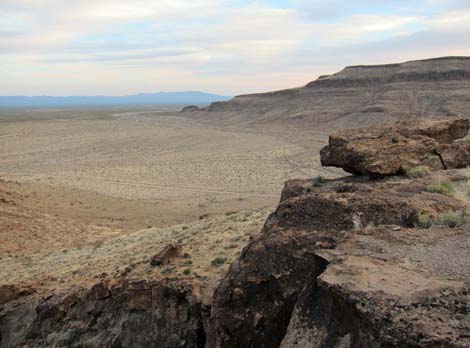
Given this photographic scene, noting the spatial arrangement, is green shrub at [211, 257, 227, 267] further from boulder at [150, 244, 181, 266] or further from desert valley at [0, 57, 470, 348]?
boulder at [150, 244, 181, 266]

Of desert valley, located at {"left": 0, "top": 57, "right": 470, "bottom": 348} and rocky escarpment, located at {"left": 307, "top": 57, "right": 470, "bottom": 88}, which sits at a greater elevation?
rocky escarpment, located at {"left": 307, "top": 57, "right": 470, "bottom": 88}

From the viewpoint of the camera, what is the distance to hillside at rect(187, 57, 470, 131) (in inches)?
2621

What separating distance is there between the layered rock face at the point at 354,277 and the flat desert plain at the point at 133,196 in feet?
9.95

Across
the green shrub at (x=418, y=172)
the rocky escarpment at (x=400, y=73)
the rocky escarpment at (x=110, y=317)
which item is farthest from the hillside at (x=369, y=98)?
the rocky escarpment at (x=110, y=317)

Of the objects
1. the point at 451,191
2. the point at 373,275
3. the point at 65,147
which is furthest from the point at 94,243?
the point at 65,147

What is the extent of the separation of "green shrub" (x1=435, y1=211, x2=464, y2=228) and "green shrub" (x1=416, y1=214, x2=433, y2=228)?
97 millimetres

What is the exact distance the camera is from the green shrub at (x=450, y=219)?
666cm

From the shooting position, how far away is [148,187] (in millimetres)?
33125

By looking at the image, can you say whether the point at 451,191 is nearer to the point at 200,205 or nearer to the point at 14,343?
the point at 14,343

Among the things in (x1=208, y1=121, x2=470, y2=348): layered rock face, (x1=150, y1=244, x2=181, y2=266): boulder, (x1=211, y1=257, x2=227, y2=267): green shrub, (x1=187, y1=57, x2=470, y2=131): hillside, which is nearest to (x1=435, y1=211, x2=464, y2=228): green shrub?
(x1=208, y1=121, x2=470, y2=348): layered rock face

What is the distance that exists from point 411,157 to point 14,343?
342 inches

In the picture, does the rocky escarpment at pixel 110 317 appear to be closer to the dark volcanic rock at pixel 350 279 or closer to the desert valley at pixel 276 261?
the desert valley at pixel 276 261

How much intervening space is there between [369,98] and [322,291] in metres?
75.8

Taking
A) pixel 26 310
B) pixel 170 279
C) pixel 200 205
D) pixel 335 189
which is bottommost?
pixel 200 205
